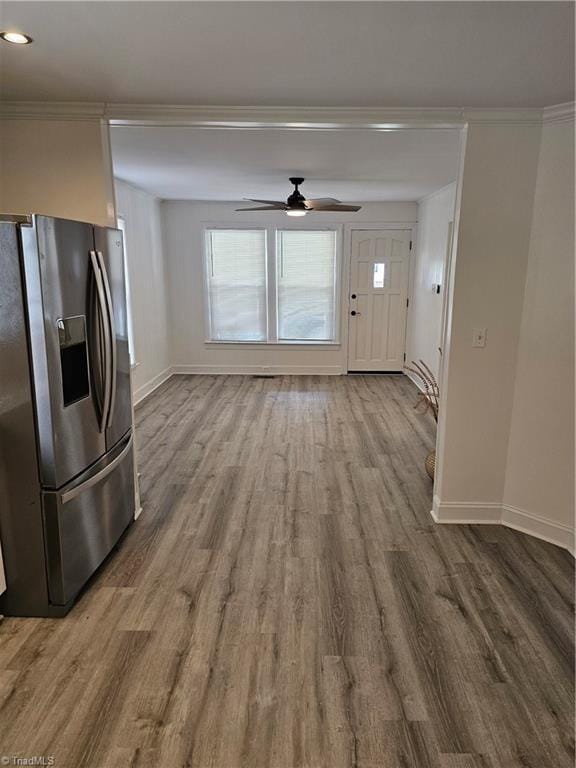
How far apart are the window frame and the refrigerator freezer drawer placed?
14.5 feet

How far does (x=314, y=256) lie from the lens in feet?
22.2

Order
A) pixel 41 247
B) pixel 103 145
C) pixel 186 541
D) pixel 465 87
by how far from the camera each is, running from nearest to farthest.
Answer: pixel 41 247
pixel 465 87
pixel 103 145
pixel 186 541

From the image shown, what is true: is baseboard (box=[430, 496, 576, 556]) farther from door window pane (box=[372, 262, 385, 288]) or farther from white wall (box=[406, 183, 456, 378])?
door window pane (box=[372, 262, 385, 288])

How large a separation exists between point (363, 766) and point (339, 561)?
1.11 meters

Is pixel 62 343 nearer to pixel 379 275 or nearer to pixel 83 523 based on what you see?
pixel 83 523

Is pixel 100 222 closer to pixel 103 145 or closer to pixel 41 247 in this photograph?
pixel 103 145

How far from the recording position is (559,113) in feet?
8.01

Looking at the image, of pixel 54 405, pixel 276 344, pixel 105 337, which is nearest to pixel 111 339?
pixel 105 337

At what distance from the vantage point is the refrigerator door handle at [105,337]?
7.38 feet

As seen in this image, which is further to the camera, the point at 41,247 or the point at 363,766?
the point at 41,247

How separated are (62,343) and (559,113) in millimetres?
2715

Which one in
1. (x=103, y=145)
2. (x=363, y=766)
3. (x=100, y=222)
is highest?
(x=103, y=145)

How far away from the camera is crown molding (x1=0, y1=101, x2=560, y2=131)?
2.49 meters

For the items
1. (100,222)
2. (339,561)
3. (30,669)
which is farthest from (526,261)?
(30,669)
